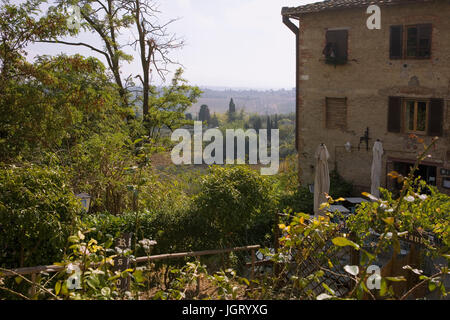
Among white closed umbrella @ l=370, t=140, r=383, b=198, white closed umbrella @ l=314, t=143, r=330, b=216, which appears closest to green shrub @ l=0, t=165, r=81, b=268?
white closed umbrella @ l=314, t=143, r=330, b=216

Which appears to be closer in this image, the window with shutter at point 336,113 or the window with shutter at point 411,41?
the window with shutter at point 411,41

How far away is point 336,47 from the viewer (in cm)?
1554

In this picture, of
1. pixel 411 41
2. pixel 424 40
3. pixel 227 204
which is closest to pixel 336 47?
pixel 411 41

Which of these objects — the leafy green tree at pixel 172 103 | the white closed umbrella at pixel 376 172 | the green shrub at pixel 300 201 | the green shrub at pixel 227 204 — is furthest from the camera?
the leafy green tree at pixel 172 103

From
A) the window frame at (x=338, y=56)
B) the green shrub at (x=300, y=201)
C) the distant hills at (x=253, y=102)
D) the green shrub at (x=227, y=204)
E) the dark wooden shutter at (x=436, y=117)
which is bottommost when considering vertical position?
the green shrub at (x=300, y=201)

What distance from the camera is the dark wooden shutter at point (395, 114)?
47.7 feet

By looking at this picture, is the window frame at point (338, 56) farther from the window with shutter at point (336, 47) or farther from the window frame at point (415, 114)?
the window frame at point (415, 114)

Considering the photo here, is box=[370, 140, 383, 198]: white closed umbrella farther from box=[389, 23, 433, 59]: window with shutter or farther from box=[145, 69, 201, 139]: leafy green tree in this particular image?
box=[145, 69, 201, 139]: leafy green tree

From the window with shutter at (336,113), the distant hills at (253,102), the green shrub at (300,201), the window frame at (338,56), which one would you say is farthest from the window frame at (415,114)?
the distant hills at (253,102)

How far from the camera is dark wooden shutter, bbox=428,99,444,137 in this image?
13.7 meters

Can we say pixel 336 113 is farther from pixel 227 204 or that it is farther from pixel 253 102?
pixel 253 102

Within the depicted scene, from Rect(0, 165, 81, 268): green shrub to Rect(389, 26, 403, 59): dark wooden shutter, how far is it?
1168 cm

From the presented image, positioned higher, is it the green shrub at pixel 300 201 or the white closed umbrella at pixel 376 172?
the white closed umbrella at pixel 376 172

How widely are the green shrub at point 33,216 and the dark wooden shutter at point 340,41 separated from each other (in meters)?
11.8
